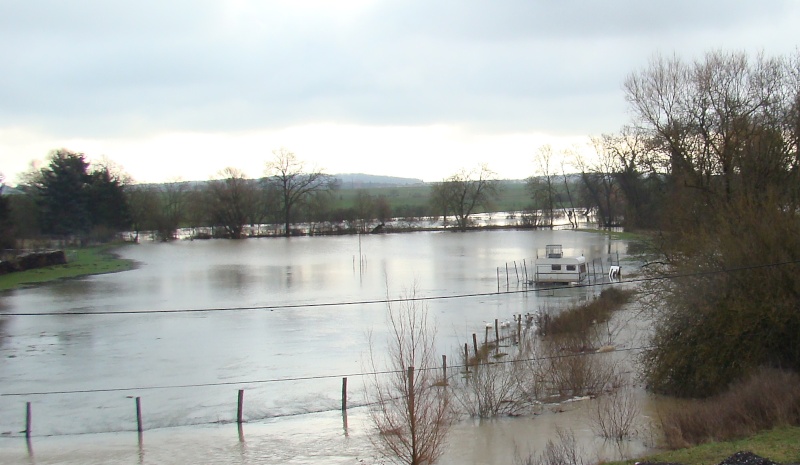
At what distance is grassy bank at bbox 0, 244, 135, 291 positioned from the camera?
4538cm

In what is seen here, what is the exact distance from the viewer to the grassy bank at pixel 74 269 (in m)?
45.4

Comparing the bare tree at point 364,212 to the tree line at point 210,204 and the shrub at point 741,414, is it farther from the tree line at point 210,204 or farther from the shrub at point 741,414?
the shrub at point 741,414

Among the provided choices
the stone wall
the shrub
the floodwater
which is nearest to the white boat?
the floodwater

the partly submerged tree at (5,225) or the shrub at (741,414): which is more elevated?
the partly submerged tree at (5,225)

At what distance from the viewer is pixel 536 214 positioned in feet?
326

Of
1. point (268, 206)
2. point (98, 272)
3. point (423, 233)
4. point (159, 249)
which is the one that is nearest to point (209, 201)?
point (268, 206)

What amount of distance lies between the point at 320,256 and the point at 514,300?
3046 cm

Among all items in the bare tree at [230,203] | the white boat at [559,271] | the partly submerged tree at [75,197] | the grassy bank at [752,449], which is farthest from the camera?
the bare tree at [230,203]

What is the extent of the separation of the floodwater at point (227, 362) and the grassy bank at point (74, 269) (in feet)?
8.70

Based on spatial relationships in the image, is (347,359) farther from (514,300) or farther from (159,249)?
(159,249)

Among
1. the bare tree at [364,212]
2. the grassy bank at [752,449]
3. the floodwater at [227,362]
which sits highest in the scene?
the bare tree at [364,212]

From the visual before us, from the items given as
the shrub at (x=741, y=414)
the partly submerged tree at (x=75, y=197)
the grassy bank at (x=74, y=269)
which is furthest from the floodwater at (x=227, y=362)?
the partly submerged tree at (x=75, y=197)

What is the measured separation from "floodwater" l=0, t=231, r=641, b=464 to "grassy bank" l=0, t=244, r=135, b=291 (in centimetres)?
265

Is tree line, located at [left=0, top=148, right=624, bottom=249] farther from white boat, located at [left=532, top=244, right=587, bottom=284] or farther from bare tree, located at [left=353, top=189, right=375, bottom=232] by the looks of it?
white boat, located at [left=532, top=244, right=587, bottom=284]
